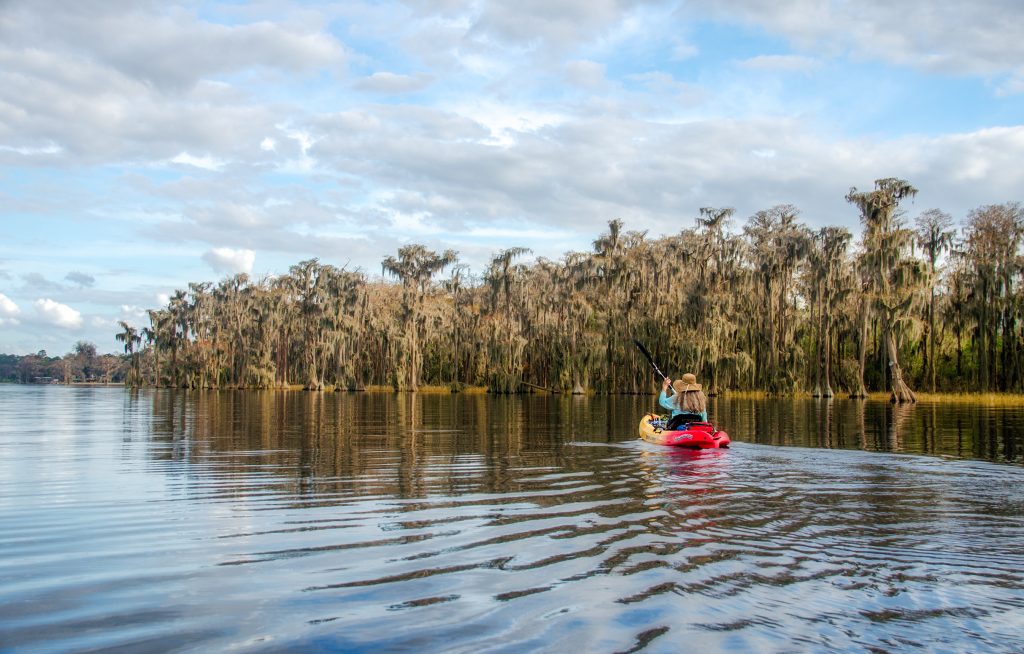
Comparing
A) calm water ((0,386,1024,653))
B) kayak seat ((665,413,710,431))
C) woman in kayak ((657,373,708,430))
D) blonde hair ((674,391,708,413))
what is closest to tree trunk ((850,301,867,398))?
woman in kayak ((657,373,708,430))

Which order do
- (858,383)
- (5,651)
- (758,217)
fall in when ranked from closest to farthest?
(5,651) → (858,383) → (758,217)

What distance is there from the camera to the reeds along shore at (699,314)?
4491 centimetres

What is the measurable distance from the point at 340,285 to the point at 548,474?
184 ft

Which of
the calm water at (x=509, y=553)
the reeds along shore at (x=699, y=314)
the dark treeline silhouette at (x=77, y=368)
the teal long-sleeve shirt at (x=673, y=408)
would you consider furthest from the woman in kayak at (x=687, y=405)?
the dark treeline silhouette at (x=77, y=368)

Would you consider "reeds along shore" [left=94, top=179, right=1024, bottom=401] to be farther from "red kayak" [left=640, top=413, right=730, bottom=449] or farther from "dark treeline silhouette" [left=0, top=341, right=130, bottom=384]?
"dark treeline silhouette" [left=0, top=341, right=130, bottom=384]

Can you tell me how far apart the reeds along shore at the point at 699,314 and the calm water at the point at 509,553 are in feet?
→ 110

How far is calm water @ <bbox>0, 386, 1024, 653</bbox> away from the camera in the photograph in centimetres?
492

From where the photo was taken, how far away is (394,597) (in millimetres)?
5535

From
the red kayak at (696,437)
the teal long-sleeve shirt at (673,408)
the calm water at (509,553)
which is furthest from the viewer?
the teal long-sleeve shirt at (673,408)

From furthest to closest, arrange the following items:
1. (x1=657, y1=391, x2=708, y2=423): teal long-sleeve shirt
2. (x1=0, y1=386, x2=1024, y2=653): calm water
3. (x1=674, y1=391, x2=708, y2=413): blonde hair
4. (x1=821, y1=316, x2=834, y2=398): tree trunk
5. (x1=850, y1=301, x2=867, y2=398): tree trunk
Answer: (x1=821, y1=316, x2=834, y2=398): tree trunk → (x1=850, y1=301, x2=867, y2=398): tree trunk → (x1=674, y1=391, x2=708, y2=413): blonde hair → (x1=657, y1=391, x2=708, y2=423): teal long-sleeve shirt → (x1=0, y1=386, x2=1024, y2=653): calm water

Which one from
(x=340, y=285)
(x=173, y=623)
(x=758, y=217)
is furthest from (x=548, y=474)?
(x=340, y=285)

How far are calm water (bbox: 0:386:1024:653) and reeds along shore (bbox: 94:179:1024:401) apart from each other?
33.6 m

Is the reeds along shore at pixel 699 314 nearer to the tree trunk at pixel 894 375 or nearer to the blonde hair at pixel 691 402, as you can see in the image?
the tree trunk at pixel 894 375

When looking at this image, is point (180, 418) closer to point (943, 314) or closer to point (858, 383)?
point (858, 383)
